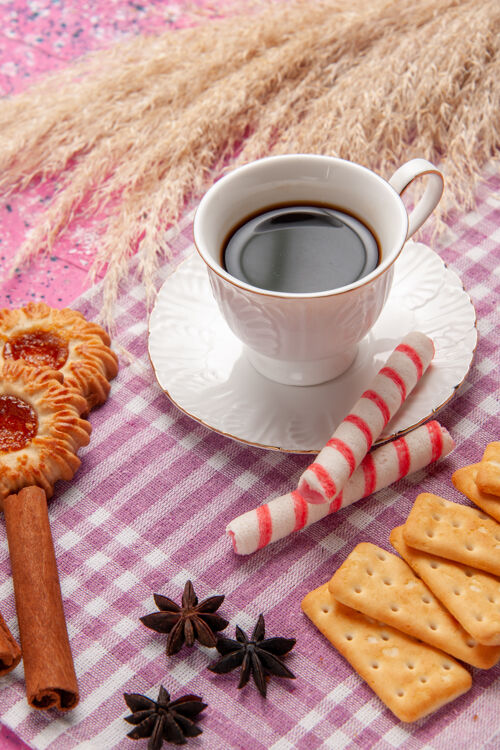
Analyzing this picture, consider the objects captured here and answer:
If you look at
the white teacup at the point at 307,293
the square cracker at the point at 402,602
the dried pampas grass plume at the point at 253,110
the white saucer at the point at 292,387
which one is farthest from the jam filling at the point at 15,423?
the square cracker at the point at 402,602

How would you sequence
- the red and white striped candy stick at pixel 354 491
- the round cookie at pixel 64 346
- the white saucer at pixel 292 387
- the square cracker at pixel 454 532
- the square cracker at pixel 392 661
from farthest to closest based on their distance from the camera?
1. the round cookie at pixel 64 346
2. the white saucer at pixel 292 387
3. the red and white striped candy stick at pixel 354 491
4. the square cracker at pixel 454 532
5. the square cracker at pixel 392 661

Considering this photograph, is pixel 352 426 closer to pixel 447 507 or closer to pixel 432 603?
pixel 447 507

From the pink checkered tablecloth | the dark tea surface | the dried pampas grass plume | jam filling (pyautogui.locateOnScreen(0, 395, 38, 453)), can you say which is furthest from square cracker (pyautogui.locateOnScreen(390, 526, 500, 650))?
the dried pampas grass plume

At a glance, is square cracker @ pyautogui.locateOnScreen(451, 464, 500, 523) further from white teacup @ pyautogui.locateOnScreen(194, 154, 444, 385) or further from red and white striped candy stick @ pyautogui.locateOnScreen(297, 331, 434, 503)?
white teacup @ pyautogui.locateOnScreen(194, 154, 444, 385)

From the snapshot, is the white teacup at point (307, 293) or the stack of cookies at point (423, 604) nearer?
the stack of cookies at point (423, 604)

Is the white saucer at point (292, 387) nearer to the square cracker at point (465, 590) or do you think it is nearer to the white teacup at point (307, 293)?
the white teacup at point (307, 293)

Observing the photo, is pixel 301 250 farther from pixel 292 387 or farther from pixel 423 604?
pixel 423 604

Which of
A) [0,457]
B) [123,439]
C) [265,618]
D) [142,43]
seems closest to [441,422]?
[265,618]

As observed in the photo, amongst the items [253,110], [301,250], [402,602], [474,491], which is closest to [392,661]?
[402,602]
